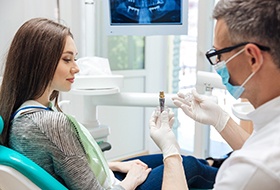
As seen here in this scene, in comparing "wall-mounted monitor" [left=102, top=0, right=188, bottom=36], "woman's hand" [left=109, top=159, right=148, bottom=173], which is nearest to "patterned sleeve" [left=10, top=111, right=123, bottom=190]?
"woman's hand" [left=109, top=159, right=148, bottom=173]

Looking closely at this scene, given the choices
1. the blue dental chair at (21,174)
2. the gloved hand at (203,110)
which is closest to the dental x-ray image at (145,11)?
the gloved hand at (203,110)

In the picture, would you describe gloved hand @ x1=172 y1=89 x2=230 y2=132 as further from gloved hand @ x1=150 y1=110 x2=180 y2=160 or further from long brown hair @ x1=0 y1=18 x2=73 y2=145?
long brown hair @ x1=0 y1=18 x2=73 y2=145

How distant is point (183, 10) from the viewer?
7.36 feet

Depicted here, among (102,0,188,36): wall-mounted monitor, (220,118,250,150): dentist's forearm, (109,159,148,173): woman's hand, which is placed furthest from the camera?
(102,0,188,36): wall-mounted monitor

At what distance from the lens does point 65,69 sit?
4.75ft

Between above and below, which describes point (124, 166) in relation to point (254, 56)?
below

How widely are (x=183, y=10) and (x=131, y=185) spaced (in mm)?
1218

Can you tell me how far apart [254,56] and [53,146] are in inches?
29.7

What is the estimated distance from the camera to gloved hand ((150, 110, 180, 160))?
1392mm

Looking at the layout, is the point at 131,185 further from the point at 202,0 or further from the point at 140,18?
the point at 202,0

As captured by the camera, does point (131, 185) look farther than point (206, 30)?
No

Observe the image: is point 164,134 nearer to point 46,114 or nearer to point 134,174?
point 134,174

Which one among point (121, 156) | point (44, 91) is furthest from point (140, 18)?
point (121, 156)

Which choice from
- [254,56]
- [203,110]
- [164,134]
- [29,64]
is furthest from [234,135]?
[29,64]
